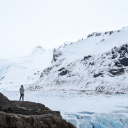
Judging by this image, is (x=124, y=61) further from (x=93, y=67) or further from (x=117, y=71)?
(x=93, y=67)

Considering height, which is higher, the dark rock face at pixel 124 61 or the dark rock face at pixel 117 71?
the dark rock face at pixel 124 61

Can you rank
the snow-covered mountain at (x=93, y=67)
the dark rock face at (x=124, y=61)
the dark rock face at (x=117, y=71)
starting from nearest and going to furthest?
the snow-covered mountain at (x=93, y=67)
the dark rock face at (x=117, y=71)
the dark rock face at (x=124, y=61)

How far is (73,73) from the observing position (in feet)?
358

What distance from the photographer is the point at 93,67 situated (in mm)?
104250

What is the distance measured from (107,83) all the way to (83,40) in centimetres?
6284

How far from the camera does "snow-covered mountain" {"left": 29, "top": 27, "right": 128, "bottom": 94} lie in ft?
282

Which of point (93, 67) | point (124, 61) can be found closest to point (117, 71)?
point (124, 61)

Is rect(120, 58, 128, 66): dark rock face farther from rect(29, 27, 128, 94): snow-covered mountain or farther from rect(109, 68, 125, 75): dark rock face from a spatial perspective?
rect(109, 68, 125, 75): dark rock face

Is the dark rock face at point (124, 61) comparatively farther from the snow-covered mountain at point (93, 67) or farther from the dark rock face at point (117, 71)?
the dark rock face at point (117, 71)

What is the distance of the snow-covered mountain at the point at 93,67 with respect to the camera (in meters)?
86.0

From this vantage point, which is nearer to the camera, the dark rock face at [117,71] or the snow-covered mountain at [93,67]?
the snow-covered mountain at [93,67]

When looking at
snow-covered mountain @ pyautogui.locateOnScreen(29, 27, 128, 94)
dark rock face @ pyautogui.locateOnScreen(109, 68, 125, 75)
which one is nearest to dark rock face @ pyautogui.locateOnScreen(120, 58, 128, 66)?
snow-covered mountain @ pyautogui.locateOnScreen(29, 27, 128, 94)

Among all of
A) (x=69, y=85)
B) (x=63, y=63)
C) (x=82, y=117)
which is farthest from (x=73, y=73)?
(x=82, y=117)

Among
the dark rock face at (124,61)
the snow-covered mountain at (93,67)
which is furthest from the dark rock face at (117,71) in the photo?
the dark rock face at (124,61)
